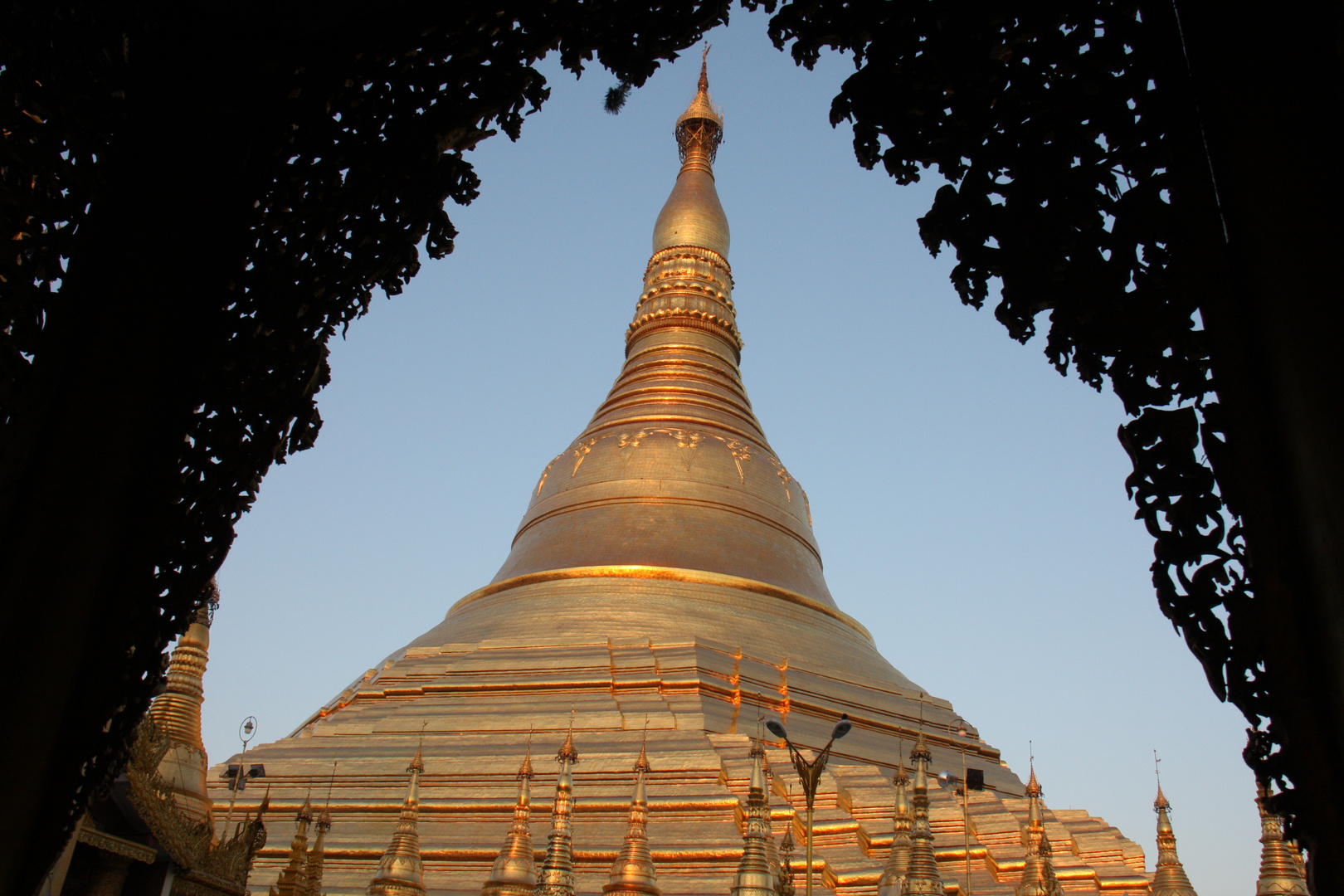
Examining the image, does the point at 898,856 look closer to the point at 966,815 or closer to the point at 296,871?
the point at 966,815

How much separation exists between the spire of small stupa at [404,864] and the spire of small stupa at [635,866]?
6.41 ft

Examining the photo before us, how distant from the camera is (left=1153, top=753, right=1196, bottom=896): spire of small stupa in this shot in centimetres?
1107

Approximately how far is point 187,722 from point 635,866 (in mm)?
4148

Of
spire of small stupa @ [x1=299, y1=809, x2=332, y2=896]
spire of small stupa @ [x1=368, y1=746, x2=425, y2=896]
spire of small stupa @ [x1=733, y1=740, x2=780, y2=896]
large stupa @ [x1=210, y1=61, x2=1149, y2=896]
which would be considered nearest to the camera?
spire of small stupa @ [x1=733, y1=740, x2=780, y2=896]

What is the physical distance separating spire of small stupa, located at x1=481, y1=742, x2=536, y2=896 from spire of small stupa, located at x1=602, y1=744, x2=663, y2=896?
2.68 ft

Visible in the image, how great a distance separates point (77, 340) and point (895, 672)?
17248 mm

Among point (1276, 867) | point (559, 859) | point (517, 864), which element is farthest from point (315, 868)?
point (1276, 867)

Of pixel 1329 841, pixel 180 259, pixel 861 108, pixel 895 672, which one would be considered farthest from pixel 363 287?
pixel 895 672

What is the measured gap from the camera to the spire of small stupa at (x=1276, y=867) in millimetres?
10117

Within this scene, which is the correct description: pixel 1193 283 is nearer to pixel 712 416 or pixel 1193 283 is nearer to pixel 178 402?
pixel 178 402

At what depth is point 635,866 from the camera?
10141 mm

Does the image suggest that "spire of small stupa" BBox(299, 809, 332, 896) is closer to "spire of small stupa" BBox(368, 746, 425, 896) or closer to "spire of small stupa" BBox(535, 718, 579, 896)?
"spire of small stupa" BBox(368, 746, 425, 896)

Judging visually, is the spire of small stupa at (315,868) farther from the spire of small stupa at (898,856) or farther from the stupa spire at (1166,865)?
Result: the stupa spire at (1166,865)

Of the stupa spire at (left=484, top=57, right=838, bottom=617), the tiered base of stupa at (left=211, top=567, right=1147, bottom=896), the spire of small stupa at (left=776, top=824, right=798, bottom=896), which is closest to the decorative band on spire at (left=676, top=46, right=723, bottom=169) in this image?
the stupa spire at (left=484, top=57, right=838, bottom=617)
